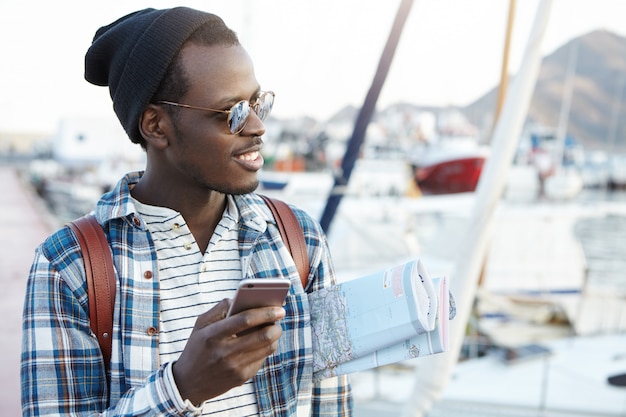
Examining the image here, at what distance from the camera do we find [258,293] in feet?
3.34

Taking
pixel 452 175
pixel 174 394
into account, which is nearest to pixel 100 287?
pixel 174 394

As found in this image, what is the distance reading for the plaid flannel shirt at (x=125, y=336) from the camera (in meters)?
1.18

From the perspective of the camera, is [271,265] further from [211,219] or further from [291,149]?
[291,149]

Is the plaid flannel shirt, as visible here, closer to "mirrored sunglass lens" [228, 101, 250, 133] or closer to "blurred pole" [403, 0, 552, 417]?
"mirrored sunglass lens" [228, 101, 250, 133]

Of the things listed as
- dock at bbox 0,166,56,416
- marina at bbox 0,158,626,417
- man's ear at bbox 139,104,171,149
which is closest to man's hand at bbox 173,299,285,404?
man's ear at bbox 139,104,171,149

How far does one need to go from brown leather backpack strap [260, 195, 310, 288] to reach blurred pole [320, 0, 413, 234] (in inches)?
73.4

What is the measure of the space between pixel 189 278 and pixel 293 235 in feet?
0.92

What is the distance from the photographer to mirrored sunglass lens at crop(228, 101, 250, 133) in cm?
133

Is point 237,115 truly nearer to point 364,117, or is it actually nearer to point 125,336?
point 125,336

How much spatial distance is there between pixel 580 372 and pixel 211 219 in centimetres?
497

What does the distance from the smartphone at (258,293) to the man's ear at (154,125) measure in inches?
21.2

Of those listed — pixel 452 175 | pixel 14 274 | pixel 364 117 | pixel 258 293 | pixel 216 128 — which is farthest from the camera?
pixel 452 175

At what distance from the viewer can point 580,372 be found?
541 centimetres

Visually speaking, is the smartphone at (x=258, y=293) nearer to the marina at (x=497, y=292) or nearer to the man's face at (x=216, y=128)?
the man's face at (x=216, y=128)
